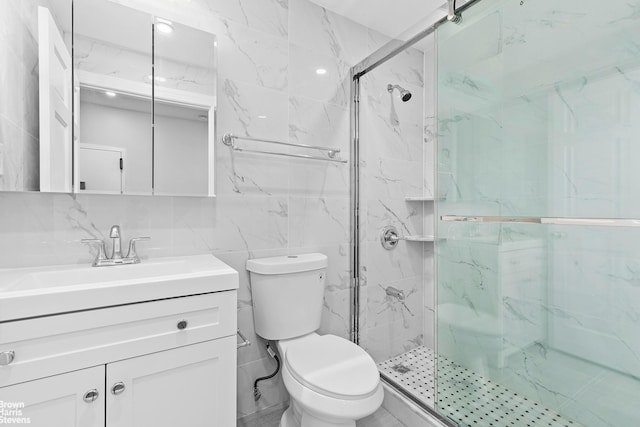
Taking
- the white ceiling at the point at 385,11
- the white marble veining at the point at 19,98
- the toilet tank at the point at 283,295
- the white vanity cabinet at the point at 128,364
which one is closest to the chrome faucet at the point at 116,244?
the white marble veining at the point at 19,98

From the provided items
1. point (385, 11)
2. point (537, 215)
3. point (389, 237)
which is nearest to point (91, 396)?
point (537, 215)

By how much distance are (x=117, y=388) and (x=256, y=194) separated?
3.26ft

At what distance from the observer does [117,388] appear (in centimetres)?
92

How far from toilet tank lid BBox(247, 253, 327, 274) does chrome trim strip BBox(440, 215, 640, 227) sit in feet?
2.21

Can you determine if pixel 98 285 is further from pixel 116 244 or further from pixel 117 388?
pixel 116 244

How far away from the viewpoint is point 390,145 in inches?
85.1

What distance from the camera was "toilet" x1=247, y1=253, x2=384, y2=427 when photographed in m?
1.15

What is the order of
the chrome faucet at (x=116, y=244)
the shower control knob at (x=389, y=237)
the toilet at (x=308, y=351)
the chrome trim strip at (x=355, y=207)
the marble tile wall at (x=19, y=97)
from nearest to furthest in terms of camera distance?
the marble tile wall at (x=19, y=97) < the toilet at (x=308, y=351) < the chrome faucet at (x=116, y=244) < the chrome trim strip at (x=355, y=207) < the shower control knob at (x=389, y=237)

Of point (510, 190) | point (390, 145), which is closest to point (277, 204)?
point (390, 145)

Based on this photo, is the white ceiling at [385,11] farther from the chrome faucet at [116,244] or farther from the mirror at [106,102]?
the chrome faucet at [116,244]

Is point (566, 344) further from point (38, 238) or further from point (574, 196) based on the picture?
point (38, 238)

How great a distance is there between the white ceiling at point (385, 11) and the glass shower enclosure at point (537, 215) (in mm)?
364

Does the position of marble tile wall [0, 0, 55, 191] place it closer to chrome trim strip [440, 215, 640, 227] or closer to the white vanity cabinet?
the white vanity cabinet

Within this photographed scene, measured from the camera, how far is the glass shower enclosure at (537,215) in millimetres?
885
